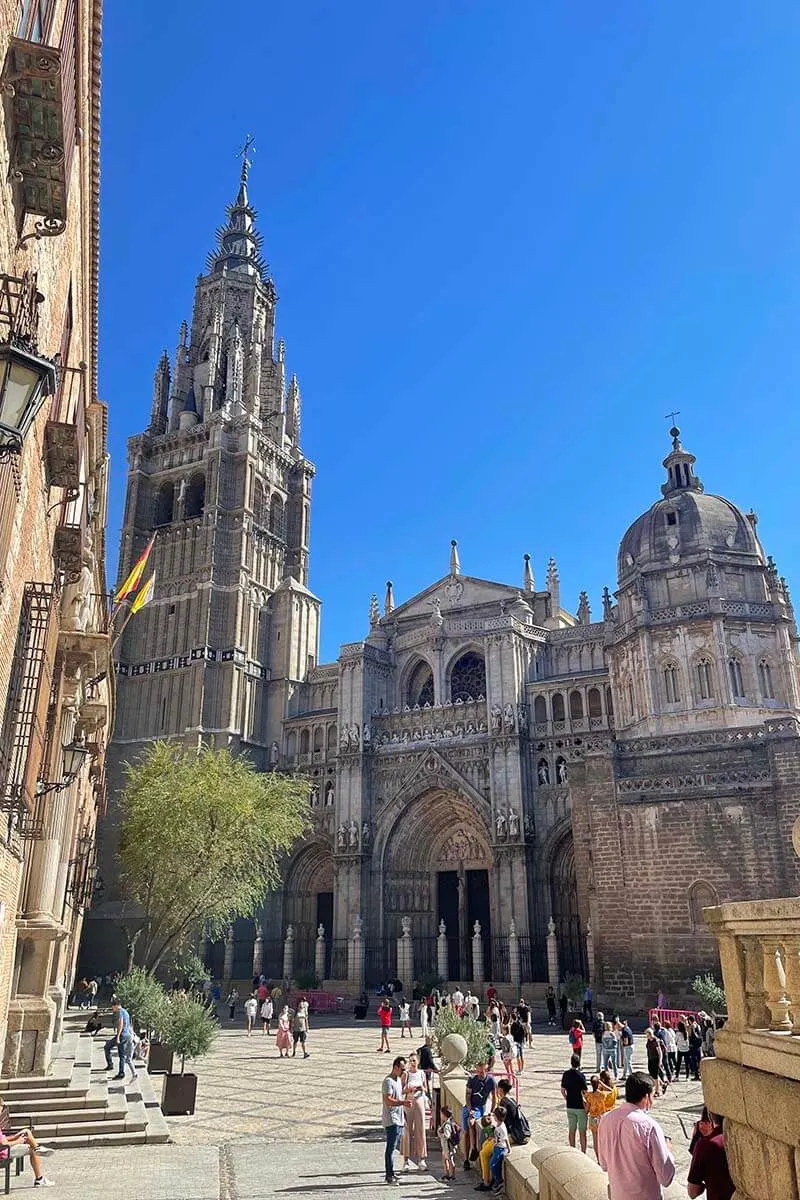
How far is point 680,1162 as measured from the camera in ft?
33.6

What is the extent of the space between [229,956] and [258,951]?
180 cm

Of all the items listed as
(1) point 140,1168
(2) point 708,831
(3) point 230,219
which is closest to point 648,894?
(2) point 708,831

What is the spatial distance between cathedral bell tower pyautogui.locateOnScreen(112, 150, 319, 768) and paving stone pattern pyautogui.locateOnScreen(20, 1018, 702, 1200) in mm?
25591

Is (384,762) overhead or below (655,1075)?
overhead

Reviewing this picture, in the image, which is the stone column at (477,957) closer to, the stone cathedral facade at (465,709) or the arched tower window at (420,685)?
the stone cathedral facade at (465,709)

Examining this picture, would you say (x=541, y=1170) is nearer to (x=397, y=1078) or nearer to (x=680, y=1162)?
(x=397, y=1078)

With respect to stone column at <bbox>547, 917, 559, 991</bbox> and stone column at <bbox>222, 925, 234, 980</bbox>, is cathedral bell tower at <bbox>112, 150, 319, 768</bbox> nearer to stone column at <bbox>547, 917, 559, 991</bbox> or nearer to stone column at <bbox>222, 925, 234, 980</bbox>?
stone column at <bbox>222, 925, 234, 980</bbox>

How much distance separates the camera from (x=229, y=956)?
37844mm

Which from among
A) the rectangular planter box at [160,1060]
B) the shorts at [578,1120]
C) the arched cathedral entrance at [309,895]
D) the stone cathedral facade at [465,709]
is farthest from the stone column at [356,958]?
the shorts at [578,1120]

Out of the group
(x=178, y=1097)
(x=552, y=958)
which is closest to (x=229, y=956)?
(x=552, y=958)

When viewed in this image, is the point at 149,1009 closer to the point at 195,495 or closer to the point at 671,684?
the point at 671,684

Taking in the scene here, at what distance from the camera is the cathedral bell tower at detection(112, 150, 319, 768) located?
43.7m

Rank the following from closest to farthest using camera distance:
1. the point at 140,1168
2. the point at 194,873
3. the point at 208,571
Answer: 1. the point at 140,1168
2. the point at 194,873
3. the point at 208,571

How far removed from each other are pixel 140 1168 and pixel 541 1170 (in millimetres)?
5462
